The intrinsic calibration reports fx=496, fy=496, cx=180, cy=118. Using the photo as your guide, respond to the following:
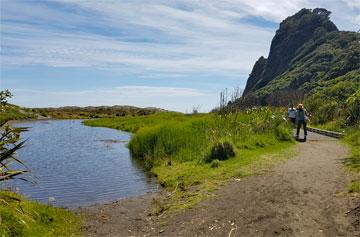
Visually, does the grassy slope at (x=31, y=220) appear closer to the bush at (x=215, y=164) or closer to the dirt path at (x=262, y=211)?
the dirt path at (x=262, y=211)

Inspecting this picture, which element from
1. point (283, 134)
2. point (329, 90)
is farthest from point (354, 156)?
point (329, 90)

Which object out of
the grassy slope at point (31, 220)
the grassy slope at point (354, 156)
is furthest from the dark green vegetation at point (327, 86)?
the grassy slope at point (31, 220)

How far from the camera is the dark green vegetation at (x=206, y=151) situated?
709 inches

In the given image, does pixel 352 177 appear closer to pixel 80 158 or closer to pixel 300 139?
pixel 300 139

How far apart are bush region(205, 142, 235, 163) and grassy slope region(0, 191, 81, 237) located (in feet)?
27.1

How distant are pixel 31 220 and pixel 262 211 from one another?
573 cm

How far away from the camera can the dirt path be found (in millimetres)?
11320

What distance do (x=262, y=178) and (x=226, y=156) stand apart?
17.6ft

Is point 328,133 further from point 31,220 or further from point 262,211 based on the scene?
point 31,220

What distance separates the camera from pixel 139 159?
30.4 m

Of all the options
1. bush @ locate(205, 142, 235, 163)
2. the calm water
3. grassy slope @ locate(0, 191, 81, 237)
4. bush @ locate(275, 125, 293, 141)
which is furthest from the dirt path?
bush @ locate(275, 125, 293, 141)

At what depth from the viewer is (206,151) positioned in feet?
74.1

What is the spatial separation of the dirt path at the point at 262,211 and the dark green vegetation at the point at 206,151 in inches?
41.5

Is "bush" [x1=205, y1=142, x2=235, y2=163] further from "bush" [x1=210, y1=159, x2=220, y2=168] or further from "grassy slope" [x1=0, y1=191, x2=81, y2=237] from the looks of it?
A: "grassy slope" [x1=0, y1=191, x2=81, y2=237]
